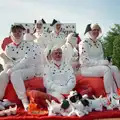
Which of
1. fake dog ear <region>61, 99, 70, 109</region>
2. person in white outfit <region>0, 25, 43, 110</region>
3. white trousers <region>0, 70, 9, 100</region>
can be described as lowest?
fake dog ear <region>61, 99, 70, 109</region>

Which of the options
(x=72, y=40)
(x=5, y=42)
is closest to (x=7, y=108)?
(x=5, y=42)

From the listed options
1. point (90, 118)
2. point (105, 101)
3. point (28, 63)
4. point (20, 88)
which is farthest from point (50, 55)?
point (90, 118)

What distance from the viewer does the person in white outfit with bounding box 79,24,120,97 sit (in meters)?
6.89

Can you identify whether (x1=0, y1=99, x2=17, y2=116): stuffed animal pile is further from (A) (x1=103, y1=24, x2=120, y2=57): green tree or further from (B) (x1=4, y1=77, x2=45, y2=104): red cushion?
(A) (x1=103, y1=24, x2=120, y2=57): green tree

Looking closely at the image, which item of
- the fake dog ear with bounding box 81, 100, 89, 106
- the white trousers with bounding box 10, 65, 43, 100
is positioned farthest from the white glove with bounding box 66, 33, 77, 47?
the fake dog ear with bounding box 81, 100, 89, 106

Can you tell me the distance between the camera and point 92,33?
724 cm

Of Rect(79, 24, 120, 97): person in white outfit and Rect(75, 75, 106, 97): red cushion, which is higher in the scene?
Rect(79, 24, 120, 97): person in white outfit

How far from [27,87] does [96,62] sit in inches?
55.5

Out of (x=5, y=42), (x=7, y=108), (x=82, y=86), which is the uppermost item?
(x=5, y=42)

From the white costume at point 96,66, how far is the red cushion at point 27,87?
919mm

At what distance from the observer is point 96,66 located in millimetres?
7027

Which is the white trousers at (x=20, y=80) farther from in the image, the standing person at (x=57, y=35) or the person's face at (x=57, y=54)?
the standing person at (x=57, y=35)

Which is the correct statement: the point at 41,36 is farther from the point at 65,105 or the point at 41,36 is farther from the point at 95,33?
the point at 65,105

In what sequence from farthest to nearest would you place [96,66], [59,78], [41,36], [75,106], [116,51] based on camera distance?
[116,51] < [41,36] < [96,66] < [59,78] < [75,106]
